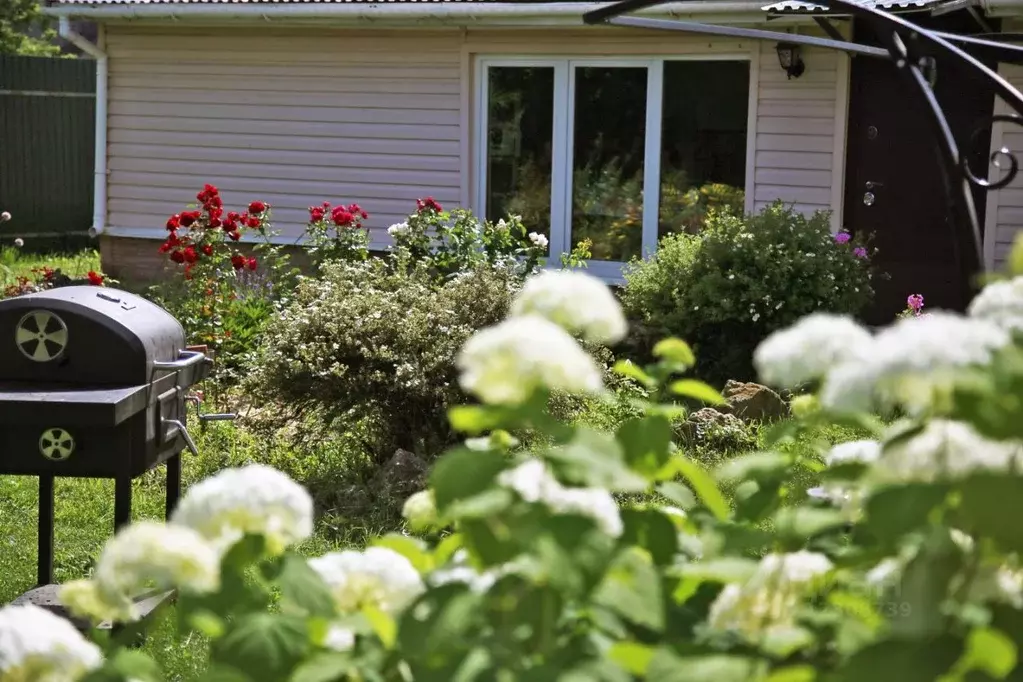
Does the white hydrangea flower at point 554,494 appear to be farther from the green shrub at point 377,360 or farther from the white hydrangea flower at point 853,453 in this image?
the green shrub at point 377,360

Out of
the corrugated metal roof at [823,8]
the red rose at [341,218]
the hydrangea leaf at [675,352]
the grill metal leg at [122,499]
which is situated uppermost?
the corrugated metal roof at [823,8]

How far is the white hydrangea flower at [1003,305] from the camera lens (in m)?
1.71

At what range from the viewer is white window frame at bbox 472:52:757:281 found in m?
11.4

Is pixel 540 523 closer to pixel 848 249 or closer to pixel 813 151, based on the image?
pixel 848 249

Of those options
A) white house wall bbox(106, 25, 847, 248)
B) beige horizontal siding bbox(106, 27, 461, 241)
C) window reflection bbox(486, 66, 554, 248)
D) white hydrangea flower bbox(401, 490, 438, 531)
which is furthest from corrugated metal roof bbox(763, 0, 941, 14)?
white hydrangea flower bbox(401, 490, 438, 531)

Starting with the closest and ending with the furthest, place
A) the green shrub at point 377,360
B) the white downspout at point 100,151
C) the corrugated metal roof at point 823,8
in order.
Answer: the green shrub at point 377,360, the corrugated metal roof at point 823,8, the white downspout at point 100,151

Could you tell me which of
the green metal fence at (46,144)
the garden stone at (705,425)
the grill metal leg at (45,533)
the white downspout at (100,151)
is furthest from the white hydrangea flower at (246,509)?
the green metal fence at (46,144)

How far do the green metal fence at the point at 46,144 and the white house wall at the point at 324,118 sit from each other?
12.9 ft

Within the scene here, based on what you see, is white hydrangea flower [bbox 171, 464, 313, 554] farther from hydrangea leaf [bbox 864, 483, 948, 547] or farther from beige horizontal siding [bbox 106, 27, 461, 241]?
beige horizontal siding [bbox 106, 27, 461, 241]

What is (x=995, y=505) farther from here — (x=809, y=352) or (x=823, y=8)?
(x=823, y=8)

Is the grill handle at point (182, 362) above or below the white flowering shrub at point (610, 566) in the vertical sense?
below

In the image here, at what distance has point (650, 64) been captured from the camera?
11.4 metres

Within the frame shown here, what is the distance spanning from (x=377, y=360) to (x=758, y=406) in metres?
2.47

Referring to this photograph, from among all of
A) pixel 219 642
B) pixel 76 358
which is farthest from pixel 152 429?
pixel 219 642
